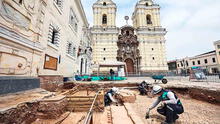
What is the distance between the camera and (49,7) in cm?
624

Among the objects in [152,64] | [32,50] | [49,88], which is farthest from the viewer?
[152,64]

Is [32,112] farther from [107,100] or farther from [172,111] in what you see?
[172,111]

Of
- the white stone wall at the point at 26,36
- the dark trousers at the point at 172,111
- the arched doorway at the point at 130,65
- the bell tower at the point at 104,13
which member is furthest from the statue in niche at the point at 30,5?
the arched doorway at the point at 130,65

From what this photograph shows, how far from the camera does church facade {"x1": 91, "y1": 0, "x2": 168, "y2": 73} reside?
23.0m

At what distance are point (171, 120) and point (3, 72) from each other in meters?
6.00

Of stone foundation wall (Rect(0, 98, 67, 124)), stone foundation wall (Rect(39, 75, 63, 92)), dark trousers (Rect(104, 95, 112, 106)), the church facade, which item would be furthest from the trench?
the church facade

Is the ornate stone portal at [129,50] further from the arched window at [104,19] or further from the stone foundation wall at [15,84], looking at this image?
the stone foundation wall at [15,84]

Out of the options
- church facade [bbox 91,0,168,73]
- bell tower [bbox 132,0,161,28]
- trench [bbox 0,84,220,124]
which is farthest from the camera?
bell tower [bbox 132,0,161,28]

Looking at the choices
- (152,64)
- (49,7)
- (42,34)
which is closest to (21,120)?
(42,34)

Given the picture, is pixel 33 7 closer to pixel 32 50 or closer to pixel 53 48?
pixel 32 50

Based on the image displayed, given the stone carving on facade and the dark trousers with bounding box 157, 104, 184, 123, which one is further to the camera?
the stone carving on facade

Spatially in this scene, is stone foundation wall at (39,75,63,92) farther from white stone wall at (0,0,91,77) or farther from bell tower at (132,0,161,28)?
bell tower at (132,0,161,28)

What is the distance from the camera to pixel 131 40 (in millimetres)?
24469

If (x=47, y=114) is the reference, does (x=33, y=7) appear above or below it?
above
